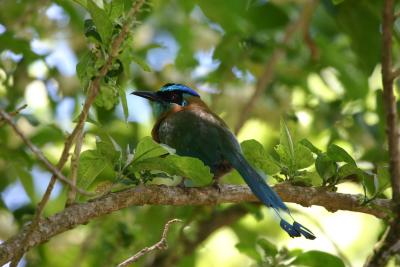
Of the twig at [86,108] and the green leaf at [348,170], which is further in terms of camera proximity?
the green leaf at [348,170]

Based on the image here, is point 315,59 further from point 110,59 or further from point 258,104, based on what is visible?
point 110,59

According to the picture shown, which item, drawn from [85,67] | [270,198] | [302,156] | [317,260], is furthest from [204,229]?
[85,67]

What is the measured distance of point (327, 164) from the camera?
3211 mm

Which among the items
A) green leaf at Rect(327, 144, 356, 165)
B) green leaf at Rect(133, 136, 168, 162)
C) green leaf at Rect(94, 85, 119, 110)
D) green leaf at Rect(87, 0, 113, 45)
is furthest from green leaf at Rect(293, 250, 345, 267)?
green leaf at Rect(87, 0, 113, 45)

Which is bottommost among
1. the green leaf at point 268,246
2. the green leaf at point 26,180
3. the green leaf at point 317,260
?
the green leaf at point 317,260

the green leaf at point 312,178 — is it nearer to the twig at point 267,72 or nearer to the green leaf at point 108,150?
the green leaf at point 108,150

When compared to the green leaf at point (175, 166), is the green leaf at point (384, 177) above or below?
below

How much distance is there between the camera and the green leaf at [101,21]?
2783mm

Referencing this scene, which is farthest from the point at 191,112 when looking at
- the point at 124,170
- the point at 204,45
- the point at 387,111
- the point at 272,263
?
the point at 204,45

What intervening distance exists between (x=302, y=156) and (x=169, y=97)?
178cm

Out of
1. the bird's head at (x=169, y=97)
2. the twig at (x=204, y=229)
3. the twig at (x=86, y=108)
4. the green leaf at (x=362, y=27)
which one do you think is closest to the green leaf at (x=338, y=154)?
the twig at (x=86, y=108)

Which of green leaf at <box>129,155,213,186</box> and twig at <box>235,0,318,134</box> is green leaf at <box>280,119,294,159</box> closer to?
green leaf at <box>129,155,213,186</box>

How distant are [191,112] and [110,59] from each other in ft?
5.49

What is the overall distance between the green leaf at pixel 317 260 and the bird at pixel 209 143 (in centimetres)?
42
